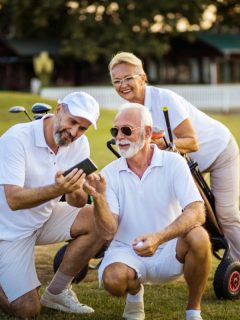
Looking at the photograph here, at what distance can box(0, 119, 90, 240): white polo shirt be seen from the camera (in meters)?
4.98

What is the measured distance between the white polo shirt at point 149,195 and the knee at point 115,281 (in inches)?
10.8

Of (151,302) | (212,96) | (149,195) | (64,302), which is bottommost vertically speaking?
(212,96)

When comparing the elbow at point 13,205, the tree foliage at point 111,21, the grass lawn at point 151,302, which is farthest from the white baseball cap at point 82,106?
the tree foliage at point 111,21

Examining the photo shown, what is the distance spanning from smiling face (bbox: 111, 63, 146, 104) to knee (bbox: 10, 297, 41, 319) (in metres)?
1.56

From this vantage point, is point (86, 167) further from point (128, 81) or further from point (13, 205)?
point (128, 81)

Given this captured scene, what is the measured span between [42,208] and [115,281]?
878mm

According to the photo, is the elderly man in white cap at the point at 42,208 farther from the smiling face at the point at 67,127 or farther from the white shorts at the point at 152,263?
the white shorts at the point at 152,263

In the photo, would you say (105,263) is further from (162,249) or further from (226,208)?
(226,208)

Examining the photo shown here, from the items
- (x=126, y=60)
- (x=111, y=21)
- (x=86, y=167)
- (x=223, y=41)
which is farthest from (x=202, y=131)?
(x=223, y=41)

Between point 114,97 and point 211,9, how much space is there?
17941mm

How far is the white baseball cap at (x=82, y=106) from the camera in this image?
15.9 feet

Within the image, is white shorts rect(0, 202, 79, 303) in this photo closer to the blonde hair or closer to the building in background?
the blonde hair

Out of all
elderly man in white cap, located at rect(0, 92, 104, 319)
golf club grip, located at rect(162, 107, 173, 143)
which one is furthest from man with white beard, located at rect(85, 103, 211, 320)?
golf club grip, located at rect(162, 107, 173, 143)

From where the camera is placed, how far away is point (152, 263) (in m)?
4.83
